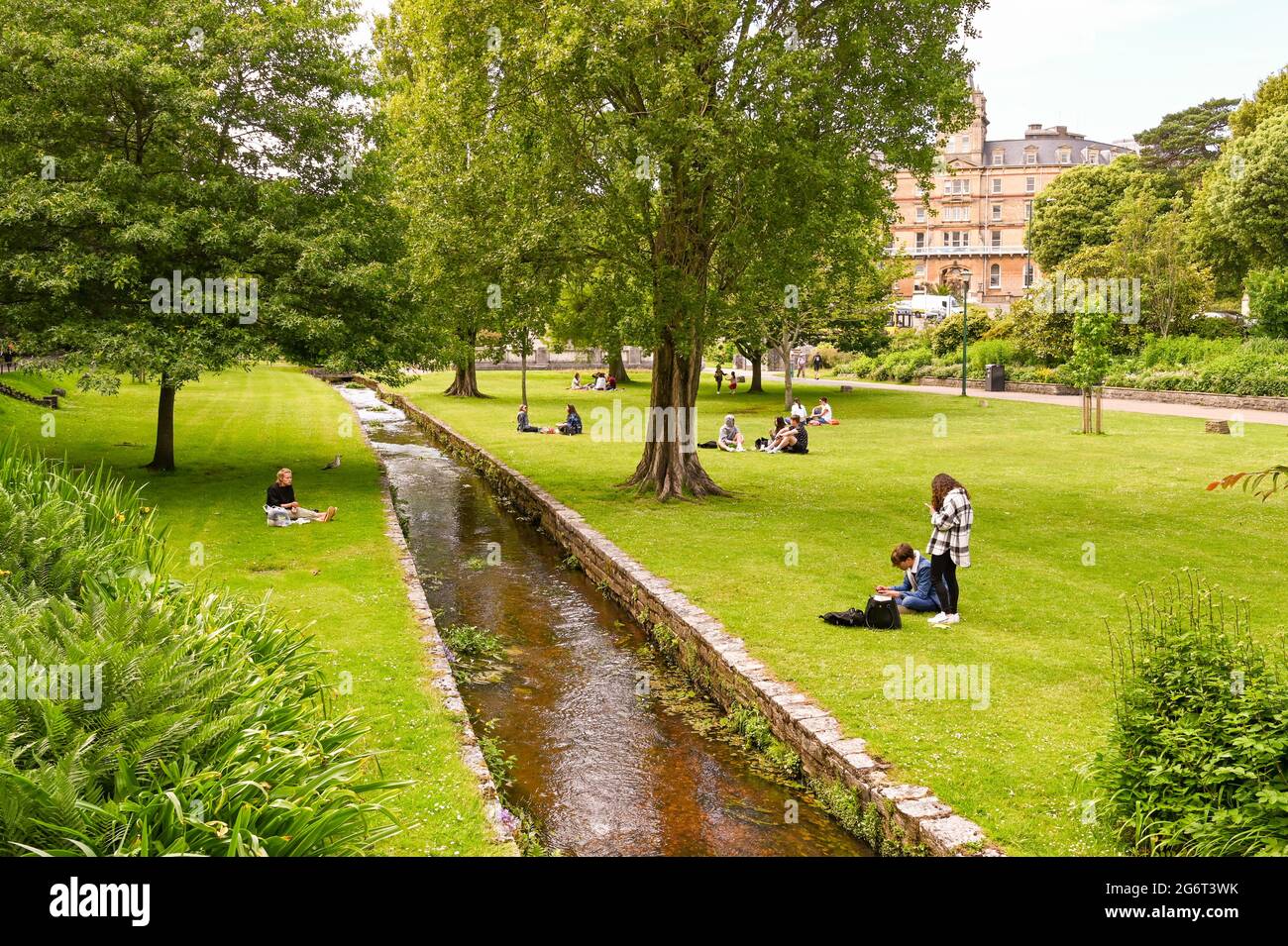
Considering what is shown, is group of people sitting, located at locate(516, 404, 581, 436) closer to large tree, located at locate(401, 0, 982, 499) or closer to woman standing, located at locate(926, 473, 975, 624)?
large tree, located at locate(401, 0, 982, 499)

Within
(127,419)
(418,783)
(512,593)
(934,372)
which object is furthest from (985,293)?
(418,783)

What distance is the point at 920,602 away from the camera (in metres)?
11.2

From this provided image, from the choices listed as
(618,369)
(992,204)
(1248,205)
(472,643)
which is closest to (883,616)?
(472,643)

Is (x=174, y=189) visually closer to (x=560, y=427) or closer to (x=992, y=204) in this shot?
(x=560, y=427)

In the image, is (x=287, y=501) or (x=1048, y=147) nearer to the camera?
(x=287, y=501)

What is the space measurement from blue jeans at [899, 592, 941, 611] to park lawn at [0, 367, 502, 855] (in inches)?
214

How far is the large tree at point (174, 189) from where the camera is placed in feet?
56.4

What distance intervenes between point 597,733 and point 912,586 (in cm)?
437

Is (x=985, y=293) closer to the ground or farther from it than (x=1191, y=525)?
farther from it

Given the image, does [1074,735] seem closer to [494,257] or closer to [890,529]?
[890,529]

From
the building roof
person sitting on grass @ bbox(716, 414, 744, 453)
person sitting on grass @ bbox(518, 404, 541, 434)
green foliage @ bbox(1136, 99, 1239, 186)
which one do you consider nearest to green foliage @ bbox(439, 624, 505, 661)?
person sitting on grass @ bbox(716, 414, 744, 453)

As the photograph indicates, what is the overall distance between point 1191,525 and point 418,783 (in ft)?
45.8

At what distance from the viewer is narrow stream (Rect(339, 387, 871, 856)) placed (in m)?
7.31
